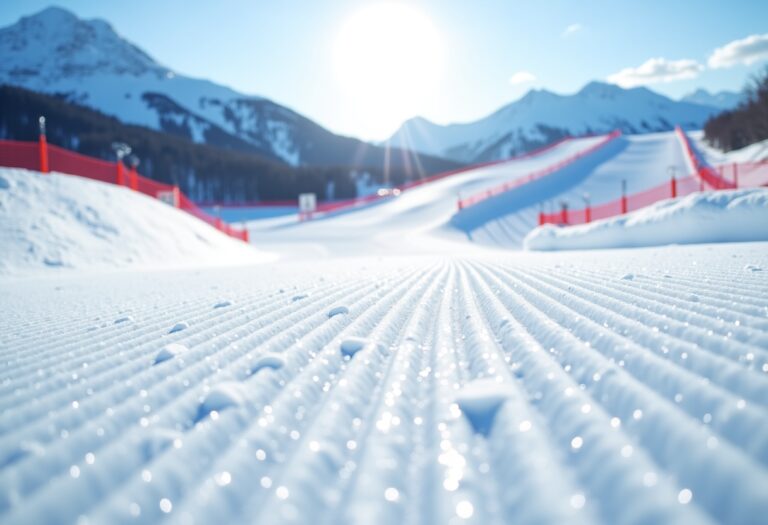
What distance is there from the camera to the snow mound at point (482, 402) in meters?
1.43

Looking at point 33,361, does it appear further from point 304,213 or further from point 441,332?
point 304,213

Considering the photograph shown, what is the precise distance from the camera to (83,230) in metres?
9.56

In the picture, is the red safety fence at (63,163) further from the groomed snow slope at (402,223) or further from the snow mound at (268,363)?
the snow mound at (268,363)

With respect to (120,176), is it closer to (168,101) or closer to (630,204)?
(630,204)

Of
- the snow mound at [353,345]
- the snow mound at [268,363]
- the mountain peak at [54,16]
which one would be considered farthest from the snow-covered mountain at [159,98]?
the snow mound at [268,363]

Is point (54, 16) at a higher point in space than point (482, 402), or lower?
higher

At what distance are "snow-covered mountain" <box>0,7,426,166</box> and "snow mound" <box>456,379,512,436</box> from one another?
369 feet

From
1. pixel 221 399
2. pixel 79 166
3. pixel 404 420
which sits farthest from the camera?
pixel 79 166

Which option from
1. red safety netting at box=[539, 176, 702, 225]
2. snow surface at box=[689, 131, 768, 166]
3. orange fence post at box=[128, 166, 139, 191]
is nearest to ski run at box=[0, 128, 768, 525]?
orange fence post at box=[128, 166, 139, 191]

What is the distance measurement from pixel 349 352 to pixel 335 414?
29.6 inches

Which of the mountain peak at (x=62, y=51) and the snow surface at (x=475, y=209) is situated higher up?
the mountain peak at (x=62, y=51)

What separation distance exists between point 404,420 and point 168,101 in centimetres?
12886

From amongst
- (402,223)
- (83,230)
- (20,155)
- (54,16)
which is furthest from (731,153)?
(54,16)

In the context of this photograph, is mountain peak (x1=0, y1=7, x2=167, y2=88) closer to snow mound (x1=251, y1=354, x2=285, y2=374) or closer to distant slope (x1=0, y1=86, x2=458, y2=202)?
distant slope (x1=0, y1=86, x2=458, y2=202)
